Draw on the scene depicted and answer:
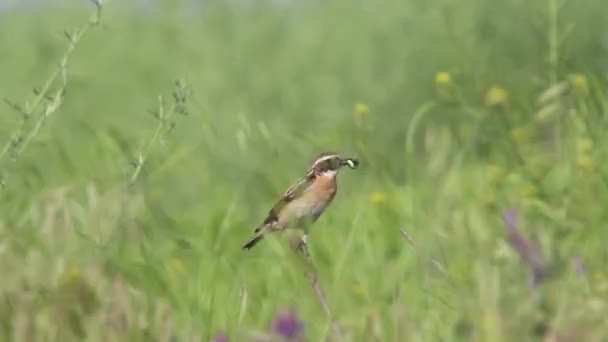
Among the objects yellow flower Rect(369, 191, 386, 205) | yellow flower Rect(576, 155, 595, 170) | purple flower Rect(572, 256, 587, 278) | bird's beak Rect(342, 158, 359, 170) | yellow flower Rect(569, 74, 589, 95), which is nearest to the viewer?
purple flower Rect(572, 256, 587, 278)

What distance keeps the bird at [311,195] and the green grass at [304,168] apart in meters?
0.10

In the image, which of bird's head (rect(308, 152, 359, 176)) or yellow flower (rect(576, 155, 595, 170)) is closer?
bird's head (rect(308, 152, 359, 176))

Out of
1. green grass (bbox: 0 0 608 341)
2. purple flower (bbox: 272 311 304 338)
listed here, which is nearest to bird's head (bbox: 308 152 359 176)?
green grass (bbox: 0 0 608 341)

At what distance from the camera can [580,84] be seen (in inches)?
210

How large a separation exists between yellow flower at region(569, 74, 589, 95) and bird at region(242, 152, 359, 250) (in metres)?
1.87

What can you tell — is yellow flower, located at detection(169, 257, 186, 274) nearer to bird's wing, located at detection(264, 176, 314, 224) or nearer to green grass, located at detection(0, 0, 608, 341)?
green grass, located at detection(0, 0, 608, 341)

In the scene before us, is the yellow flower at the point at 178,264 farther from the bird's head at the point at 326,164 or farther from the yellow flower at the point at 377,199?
the bird's head at the point at 326,164

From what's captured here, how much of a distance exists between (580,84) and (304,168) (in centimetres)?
217

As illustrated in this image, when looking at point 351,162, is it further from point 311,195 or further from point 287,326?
point 287,326

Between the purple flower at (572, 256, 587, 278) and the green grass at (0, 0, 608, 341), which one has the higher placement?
the green grass at (0, 0, 608, 341)

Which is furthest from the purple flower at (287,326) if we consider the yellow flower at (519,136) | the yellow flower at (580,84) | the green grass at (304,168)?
the yellow flower at (580,84)

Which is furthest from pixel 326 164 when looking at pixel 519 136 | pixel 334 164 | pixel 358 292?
pixel 519 136

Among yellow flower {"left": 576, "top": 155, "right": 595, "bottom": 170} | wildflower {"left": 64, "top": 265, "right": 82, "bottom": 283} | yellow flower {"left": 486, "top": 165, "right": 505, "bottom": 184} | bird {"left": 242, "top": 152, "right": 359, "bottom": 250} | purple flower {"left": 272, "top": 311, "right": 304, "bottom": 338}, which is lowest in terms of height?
yellow flower {"left": 576, "top": 155, "right": 595, "bottom": 170}

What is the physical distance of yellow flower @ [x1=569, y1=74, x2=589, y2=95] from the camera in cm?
530
